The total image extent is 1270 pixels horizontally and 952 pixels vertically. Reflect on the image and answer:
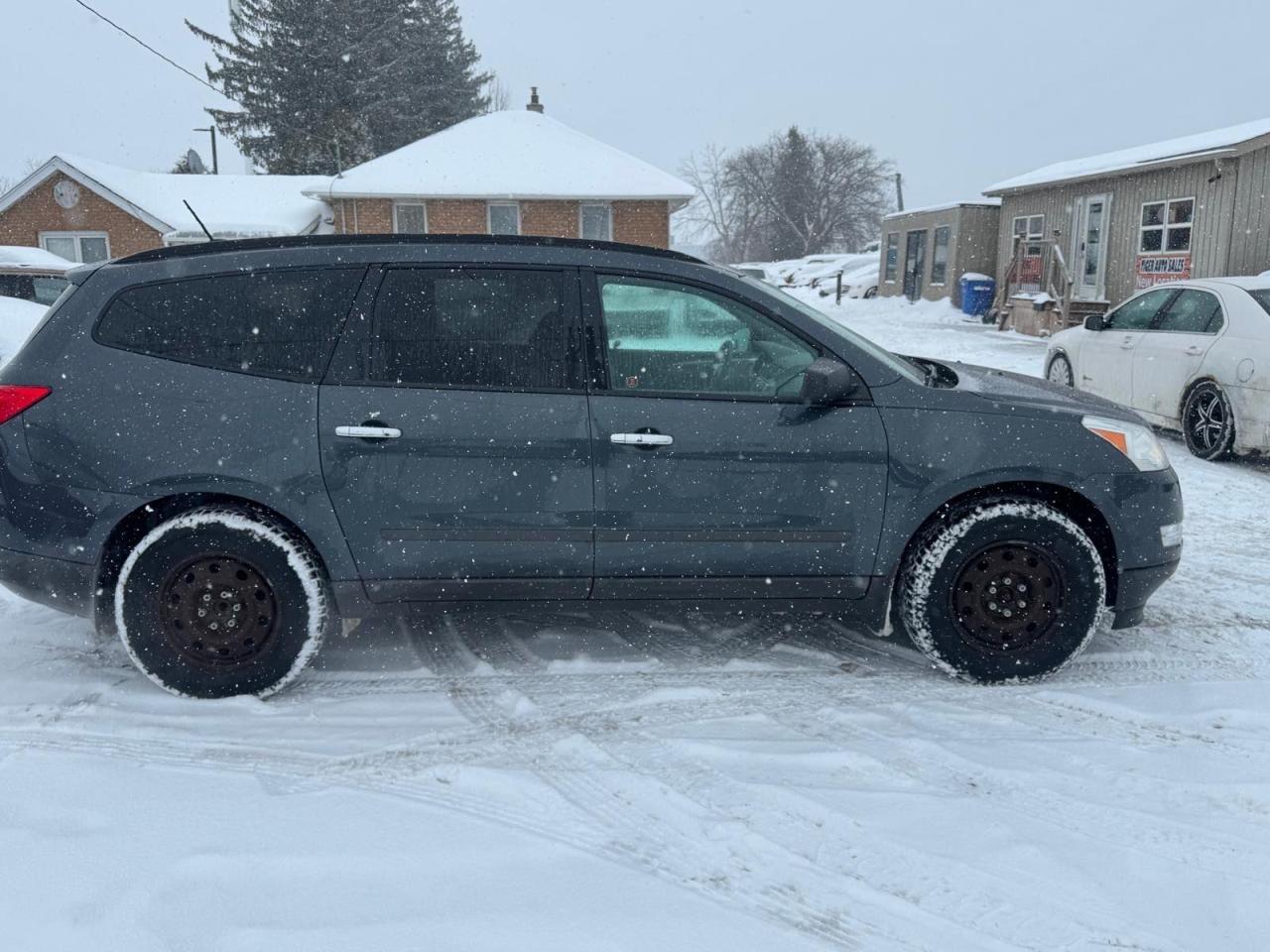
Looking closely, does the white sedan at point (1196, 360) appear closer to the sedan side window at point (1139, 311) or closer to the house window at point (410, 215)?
the sedan side window at point (1139, 311)

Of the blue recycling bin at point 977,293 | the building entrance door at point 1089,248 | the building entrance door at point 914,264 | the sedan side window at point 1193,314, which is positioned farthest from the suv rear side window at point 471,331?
the building entrance door at point 914,264

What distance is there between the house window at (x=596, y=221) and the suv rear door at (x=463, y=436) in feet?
62.3

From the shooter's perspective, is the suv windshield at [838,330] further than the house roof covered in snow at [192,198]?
No

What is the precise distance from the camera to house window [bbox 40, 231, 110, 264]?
2680 centimetres

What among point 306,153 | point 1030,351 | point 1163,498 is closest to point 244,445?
point 1163,498

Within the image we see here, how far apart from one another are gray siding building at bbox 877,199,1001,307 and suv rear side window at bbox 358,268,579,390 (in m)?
25.3

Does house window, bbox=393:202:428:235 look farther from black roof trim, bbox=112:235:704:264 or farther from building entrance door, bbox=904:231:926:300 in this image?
black roof trim, bbox=112:235:704:264

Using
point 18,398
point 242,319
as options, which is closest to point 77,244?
point 18,398

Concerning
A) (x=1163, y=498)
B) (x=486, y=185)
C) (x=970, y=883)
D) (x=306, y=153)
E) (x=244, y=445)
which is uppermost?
(x=306, y=153)

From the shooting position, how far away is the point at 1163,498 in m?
3.91

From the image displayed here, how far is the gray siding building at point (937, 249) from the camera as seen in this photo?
1056 inches

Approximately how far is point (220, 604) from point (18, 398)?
3.52ft

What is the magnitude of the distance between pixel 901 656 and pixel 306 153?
135 feet

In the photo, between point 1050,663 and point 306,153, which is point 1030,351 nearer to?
point 1050,663
